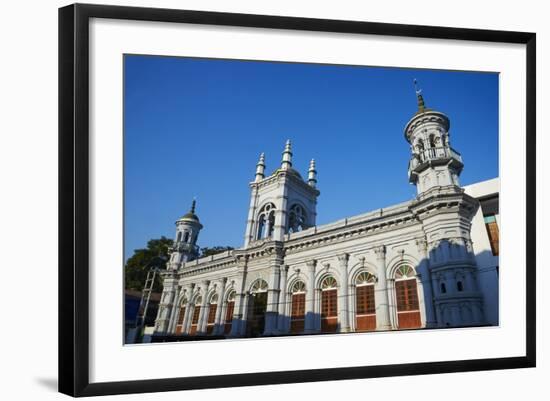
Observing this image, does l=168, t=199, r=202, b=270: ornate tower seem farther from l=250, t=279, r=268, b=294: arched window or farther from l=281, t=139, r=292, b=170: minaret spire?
l=281, t=139, r=292, b=170: minaret spire

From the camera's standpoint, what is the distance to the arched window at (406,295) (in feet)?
24.0

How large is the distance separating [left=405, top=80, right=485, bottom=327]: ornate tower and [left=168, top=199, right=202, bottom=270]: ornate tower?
2.83 meters

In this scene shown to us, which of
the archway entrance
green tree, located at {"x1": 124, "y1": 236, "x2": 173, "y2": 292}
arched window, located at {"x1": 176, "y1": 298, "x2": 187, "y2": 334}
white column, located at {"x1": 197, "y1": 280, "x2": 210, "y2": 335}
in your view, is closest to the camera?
green tree, located at {"x1": 124, "y1": 236, "x2": 173, "y2": 292}

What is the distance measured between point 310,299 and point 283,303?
41cm

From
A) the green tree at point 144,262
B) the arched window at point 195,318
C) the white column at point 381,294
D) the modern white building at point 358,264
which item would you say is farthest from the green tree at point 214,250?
the white column at point 381,294

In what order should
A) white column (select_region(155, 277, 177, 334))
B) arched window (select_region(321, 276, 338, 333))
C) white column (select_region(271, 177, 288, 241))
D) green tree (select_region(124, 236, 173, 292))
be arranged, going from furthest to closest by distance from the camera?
white column (select_region(271, 177, 288, 241))
arched window (select_region(321, 276, 338, 333))
white column (select_region(155, 277, 177, 334))
green tree (select_region(124, 236, 173, 292))

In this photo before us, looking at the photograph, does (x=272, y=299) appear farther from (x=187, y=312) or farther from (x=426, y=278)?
(x=426, y=278)

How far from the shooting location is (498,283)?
7.19 m

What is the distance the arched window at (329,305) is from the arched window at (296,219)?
80cm

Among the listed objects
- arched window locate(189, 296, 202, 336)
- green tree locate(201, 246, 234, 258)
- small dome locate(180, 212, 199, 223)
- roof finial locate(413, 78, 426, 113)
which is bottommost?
arched window locate(189, 296, 202, 336)

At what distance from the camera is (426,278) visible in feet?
25.3

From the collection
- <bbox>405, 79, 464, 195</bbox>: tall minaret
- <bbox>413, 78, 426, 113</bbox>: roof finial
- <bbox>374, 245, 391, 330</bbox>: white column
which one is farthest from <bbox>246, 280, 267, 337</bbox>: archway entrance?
<bbox>413, 78, 426, 113</bbox>: roof finial

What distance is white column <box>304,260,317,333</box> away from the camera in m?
7.01

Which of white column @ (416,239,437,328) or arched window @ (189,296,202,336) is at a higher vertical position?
white column @ (416,239,437,328)
